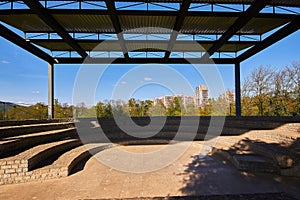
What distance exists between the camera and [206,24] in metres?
7.22

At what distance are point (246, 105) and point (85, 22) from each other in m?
12.3

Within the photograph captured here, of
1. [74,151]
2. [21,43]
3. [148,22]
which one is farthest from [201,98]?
[21,43]

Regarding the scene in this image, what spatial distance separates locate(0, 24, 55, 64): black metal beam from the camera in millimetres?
6502

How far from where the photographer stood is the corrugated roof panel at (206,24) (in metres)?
6.72

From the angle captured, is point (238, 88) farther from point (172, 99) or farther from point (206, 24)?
point (172, 99)

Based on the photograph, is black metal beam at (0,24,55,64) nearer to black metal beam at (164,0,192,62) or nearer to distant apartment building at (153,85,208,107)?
black metal beam at (164,0,192,62)

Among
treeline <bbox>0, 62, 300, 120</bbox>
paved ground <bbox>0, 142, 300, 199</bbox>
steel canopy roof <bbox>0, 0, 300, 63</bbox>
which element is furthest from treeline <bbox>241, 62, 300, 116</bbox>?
paved ground <bbox>0, 142, 300, 199</bbox>

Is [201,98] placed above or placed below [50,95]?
below

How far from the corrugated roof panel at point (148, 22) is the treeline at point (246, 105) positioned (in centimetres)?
547

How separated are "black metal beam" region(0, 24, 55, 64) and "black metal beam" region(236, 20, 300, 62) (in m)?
10.2

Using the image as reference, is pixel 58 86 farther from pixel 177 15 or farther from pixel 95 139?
pixel 177 15

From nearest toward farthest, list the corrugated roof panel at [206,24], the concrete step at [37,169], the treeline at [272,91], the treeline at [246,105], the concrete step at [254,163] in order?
the concrete step at [37,169] < the concrete step at [254,163] < the corrugated roof panel at [206,24] < the treeline at [246,105] < the treeline at [272,91]

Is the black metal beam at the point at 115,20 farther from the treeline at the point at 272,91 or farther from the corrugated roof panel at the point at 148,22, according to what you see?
the treeline at the point at 272,91

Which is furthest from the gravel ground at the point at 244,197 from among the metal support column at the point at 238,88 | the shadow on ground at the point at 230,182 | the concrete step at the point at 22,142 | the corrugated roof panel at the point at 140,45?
the metal support column at the point at 238,88
